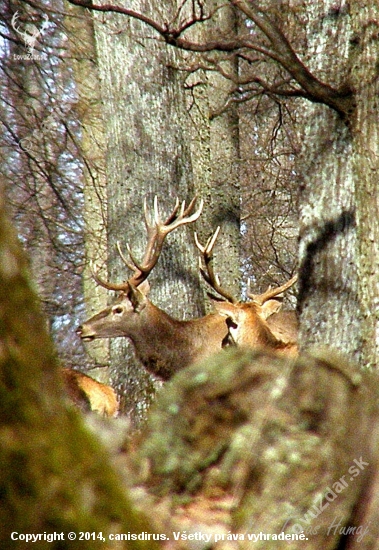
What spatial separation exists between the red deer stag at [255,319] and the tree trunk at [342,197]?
10.1ft

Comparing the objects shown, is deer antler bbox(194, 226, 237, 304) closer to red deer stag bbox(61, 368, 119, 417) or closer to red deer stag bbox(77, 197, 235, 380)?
red deer stag bbox(77, 197, 235, 380)

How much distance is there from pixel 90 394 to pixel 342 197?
4144 mm

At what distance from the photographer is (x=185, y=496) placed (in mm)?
2277

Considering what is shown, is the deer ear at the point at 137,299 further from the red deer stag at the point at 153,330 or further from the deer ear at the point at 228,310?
the deer ear at the point at 228,310

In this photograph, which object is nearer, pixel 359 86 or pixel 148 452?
pixel 148 452

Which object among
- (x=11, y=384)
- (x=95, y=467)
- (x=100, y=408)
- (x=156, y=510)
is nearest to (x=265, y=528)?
(x=156, y=510)

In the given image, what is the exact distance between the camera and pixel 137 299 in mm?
10836

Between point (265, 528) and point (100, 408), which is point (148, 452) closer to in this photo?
point (265, 528)

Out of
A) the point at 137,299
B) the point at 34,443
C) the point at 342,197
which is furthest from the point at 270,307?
the point at 34,443

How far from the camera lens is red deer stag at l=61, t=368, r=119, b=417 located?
372 inches

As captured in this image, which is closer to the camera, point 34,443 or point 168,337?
point 34,443

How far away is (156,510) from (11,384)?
81cm

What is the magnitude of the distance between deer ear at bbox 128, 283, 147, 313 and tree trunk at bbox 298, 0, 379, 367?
4202 mm

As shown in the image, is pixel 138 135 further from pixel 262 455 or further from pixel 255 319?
pixel 262 455
